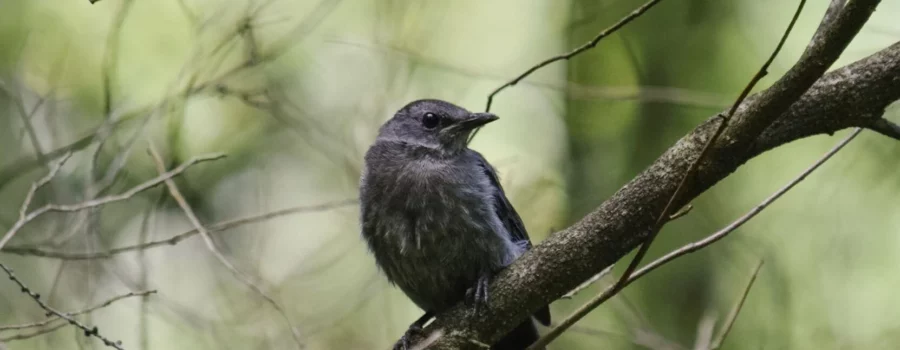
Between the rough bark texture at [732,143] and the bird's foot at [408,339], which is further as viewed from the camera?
the bird's foot at [408,339]

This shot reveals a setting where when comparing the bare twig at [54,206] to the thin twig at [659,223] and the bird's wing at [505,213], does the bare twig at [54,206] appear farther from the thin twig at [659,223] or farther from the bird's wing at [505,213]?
the thin twig at [659,223]

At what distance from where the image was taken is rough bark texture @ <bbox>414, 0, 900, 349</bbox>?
8.05ft

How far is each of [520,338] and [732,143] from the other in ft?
5.63

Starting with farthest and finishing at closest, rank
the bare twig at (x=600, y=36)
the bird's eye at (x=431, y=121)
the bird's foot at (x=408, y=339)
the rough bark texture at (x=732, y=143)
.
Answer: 1. the bird's eye at (x=431, y=121)
2. the bird's foot at (x=408, y=339)
3. the bare twig at (x=600, y=36)
4. the rough bark texture at (x=732, y=143)

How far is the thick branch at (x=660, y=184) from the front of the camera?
264cm

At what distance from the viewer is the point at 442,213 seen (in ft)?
12.6

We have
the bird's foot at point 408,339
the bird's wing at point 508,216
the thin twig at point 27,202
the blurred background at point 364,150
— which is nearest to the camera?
the thin twig at point 27,202

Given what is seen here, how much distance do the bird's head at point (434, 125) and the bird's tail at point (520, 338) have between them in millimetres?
948

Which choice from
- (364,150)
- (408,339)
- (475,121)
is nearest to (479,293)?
(408,339)

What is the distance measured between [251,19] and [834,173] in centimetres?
435

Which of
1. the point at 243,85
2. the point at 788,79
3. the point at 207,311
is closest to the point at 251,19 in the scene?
the point at 243,85

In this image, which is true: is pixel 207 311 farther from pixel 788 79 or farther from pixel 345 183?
pixel 788 79

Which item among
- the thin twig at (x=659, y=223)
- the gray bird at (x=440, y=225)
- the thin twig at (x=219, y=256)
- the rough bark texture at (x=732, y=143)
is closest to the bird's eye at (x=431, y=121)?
the gray bird at (x=440, y=225)

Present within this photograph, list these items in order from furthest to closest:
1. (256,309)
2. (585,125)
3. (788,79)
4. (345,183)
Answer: (585,125) → (345,183) → (256,309) → (788,79)
